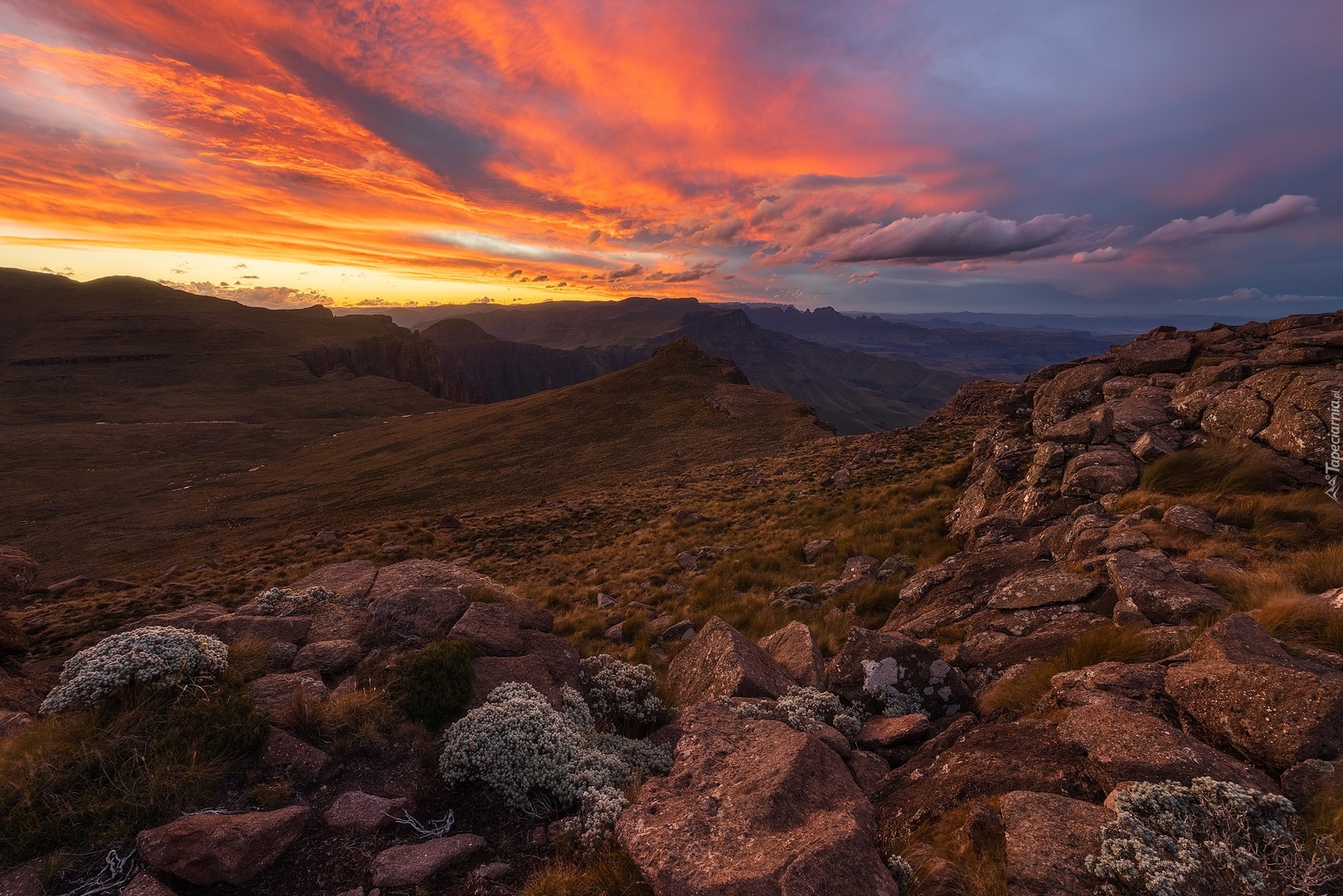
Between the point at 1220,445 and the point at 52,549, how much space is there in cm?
8530

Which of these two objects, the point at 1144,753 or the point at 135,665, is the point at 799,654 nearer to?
the point at 1144,753

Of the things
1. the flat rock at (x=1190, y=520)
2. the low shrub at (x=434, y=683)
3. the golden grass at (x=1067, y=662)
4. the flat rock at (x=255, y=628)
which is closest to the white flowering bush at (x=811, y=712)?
the golden grass at (x=1067, y=662)

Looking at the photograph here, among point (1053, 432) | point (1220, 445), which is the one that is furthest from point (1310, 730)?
point (1053, 432)

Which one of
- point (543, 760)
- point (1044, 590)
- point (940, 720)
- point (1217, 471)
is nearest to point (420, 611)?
point (543, 760)

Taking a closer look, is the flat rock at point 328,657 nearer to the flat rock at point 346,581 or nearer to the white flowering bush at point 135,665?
the white flowering bush at point 135,665

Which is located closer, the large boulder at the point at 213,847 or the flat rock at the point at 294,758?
the large boulder at the point at 213,847

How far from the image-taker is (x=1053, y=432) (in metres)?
15.4

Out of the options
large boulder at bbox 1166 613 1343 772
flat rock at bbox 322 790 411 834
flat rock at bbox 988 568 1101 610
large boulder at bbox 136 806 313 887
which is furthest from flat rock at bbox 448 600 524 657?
large boulder at bbox 1166 613 1343 772

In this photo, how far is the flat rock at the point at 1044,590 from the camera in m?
8.59

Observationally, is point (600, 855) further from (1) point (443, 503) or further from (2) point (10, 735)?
(1) point (443, 503)

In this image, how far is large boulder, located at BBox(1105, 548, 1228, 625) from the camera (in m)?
7.15

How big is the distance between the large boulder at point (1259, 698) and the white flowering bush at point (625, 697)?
6.79 meters

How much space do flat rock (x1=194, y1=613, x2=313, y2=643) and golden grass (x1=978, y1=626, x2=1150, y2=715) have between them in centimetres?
1186

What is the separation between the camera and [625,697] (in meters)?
8.83
